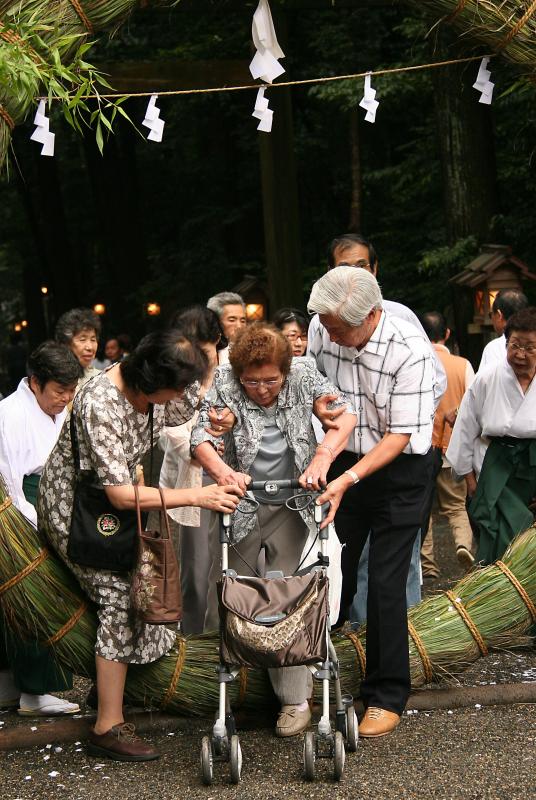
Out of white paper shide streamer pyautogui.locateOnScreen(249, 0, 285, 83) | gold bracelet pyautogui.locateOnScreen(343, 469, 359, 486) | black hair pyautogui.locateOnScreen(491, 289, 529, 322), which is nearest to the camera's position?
gold bracelet pyautogui.locateOnScreen(343, 469, 359, 486)

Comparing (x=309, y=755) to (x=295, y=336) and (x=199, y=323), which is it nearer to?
(x=199, y=323)

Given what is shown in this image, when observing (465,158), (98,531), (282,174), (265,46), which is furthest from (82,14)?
(465,158)

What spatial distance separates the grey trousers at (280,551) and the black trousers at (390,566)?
0.99ft

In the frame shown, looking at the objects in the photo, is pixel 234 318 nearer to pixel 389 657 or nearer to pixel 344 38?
pixel 389 657

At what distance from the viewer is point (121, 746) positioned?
4.69 m

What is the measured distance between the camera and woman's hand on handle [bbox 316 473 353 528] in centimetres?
445

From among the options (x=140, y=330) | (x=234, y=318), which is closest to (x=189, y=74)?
(x=234, y=318)

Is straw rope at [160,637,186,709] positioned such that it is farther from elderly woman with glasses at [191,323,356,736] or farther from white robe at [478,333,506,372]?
white robe at [478,333,506,372]

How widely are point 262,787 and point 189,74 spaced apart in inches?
319

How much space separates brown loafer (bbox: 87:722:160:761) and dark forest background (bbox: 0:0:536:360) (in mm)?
5366

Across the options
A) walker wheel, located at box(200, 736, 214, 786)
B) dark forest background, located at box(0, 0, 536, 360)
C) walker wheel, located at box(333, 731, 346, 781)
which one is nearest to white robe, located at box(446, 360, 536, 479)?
walker wheel, located at box(333, 731, 346, 781)

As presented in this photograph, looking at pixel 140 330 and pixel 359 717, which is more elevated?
pixel 140 330

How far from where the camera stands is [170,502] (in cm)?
451

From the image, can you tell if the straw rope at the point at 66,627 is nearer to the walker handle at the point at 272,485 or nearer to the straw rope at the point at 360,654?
the walker handle at the point at 272,485
